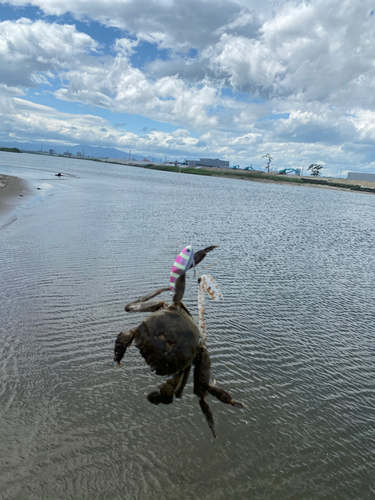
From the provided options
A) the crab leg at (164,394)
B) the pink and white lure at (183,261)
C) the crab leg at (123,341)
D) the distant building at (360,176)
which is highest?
the distant building at (360,176)

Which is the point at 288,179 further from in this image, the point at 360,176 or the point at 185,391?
the point at 185,391

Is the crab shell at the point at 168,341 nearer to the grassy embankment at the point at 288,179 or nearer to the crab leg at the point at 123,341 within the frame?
the crab leg at the point at 123,341

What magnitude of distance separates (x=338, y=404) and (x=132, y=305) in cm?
601

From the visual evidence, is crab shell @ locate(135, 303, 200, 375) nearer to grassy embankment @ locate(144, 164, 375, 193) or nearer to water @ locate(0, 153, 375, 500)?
water @ locate(0, 153, 375, 500)

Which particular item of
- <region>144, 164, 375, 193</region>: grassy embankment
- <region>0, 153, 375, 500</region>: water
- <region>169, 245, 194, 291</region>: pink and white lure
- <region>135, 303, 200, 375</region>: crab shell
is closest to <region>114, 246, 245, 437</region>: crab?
<region>135, 303, 200, 375</region>: crab shell

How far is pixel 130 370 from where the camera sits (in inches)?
328

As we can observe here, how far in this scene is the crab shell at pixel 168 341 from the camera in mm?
4328

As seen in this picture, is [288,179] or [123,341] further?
[288,179]

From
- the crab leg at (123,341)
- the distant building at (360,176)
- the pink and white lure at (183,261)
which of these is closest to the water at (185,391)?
the crab leg at (123,341)

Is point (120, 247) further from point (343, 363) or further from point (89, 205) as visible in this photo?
point (89, 205)

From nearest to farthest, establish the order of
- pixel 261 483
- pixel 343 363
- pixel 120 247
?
1. pixel 261 483
2. pixel 343 363
3. pixel 120 247

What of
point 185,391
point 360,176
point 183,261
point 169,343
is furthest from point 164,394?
point 360,176

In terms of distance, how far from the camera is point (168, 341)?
4320 mm

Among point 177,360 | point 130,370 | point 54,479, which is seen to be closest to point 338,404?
point 130,370
